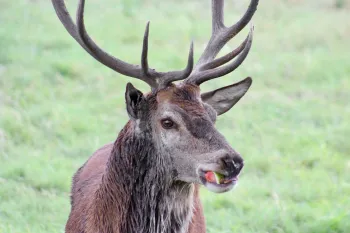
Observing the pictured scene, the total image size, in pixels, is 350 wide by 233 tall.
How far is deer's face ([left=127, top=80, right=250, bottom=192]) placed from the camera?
182 inches

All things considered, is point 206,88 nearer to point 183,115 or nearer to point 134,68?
point 134,68

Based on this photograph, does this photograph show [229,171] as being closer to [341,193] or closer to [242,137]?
[341,193]

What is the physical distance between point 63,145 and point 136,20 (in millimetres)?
5348

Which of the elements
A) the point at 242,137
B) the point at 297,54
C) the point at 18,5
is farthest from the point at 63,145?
the point at 18,5

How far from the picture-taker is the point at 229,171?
459 centimetres

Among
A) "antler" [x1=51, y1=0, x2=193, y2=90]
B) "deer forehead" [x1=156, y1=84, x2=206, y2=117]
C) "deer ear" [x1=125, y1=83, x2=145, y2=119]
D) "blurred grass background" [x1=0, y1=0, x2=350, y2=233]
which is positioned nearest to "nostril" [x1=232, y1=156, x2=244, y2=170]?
"deer forehead" [x1=156, y1=84, x2=206, y2=117]

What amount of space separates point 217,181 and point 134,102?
69 cm

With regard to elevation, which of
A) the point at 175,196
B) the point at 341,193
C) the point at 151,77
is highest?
the point at 151,77

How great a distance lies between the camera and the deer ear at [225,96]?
536cm

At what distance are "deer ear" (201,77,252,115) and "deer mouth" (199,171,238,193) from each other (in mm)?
749

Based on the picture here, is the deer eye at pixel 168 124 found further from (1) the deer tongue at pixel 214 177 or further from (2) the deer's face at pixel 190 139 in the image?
(1) the deer tongue at pixel 214 177

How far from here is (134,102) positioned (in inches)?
196

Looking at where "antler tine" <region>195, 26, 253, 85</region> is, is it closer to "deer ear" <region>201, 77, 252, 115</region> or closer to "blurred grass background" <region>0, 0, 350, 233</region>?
"deer ear" <region>201, 77, 252, 115</region>

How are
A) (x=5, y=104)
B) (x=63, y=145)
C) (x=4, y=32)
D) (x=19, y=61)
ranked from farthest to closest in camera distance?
(x=4, y=32) → (x=19, y=61) → (x=5, y=104) → (x=63, y=145)
